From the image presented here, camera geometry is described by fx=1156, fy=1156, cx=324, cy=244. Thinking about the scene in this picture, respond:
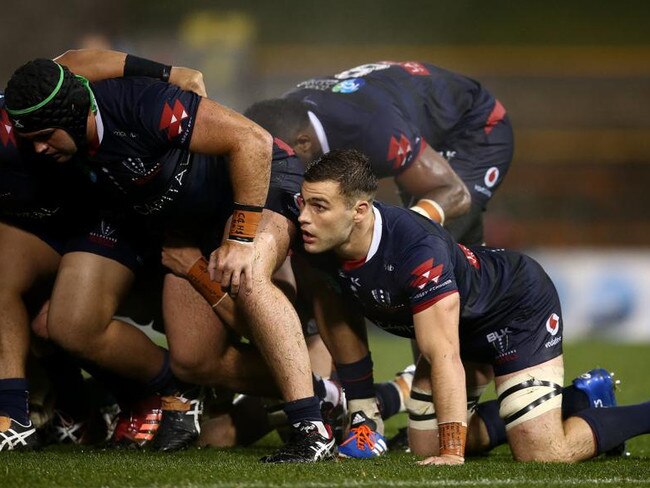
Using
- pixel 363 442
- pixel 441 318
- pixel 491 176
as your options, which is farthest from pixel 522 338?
pixel 491 176

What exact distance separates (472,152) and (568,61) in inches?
426

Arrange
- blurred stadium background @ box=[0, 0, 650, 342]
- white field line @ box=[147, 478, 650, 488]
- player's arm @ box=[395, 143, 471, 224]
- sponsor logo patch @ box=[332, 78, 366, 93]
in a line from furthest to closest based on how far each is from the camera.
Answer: blurred stadium background @ box=[0, 0, 650, 342], sponsor logo patch @ box=[332, 78, 366, 93], player's arm @ box=[395, 143, 471, 224], white field line @ box=[147, 478, 650, 488]

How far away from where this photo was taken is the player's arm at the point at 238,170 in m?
4.10

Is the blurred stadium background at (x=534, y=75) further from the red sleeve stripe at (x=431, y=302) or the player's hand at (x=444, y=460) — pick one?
the player's hand at (x=444, y=460)

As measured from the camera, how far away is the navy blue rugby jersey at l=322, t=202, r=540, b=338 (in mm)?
4102

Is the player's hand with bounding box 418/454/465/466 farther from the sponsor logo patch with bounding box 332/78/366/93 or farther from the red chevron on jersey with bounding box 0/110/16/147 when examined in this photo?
the sponsor logo patch with bounding box 332/78/366/93

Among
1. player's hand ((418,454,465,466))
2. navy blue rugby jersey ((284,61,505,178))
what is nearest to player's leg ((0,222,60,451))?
navy blue rugby jersey ((284,61,505,178))

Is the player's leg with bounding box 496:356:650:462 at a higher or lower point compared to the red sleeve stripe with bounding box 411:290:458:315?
lower

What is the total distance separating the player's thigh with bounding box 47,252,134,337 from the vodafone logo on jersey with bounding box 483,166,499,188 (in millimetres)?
2216

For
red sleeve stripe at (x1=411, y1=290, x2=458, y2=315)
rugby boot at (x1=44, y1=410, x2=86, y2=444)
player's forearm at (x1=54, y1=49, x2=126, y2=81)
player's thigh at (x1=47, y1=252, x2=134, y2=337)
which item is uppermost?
player's forearm at (x1=54, y1=49, x2=126, y2=81)

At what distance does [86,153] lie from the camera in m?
4.21

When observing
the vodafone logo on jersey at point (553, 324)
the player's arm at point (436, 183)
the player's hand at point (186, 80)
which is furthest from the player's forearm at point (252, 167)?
the player's arm at point (436, 183)

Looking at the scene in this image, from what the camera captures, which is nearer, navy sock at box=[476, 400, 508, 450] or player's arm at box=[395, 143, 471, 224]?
navy sock at box=[476, 400, 508, 450]

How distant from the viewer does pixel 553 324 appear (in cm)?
463
